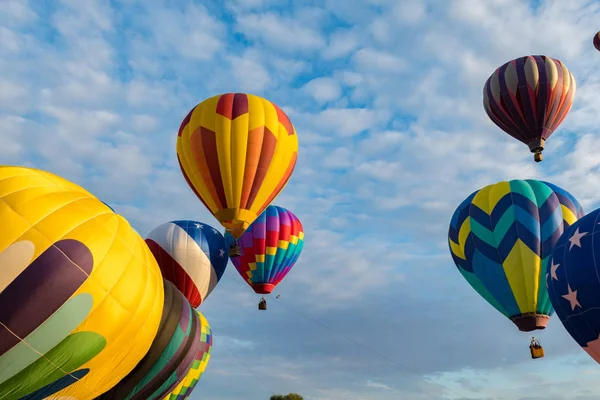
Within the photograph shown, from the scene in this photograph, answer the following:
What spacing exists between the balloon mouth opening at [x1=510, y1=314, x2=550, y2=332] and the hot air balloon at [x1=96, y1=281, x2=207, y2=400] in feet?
33.7

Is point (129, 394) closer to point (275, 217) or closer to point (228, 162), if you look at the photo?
point (228, 162)

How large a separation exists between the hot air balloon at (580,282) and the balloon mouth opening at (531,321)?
4.98 meters

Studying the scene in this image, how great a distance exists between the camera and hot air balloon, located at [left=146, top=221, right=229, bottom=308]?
782 inches

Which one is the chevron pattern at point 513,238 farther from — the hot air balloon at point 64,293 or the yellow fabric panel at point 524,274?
the hot air balloon at point 64,293

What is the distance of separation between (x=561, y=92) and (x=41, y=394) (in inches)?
708

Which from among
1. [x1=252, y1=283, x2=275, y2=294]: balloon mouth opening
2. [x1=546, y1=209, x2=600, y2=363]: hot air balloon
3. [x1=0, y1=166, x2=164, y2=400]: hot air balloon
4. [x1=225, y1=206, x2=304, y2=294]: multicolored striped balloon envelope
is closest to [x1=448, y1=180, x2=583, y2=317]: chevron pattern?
[x1=546, y1=209, x2=600, y2=363]: hot air balloon

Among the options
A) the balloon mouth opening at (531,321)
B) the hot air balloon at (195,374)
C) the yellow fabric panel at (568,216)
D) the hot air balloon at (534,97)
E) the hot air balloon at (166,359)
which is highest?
the hot air balloon at (534,97)

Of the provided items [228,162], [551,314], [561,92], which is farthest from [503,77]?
[228,162]

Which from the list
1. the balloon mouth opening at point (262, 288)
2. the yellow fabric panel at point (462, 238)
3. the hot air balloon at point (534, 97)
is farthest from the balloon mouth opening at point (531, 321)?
the balloon mouth opening at point (262, 288)

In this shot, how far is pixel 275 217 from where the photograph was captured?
81.0ft

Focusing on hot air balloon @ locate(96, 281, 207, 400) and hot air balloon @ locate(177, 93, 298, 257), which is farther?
hot air balloon @ locate(177, 93, 298, 257)

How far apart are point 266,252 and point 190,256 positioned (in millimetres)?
4656

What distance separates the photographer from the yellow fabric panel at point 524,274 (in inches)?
669

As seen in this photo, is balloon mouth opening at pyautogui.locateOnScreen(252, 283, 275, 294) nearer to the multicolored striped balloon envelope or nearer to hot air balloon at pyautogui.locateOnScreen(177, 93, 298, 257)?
the multicolored striped balloon envelope
